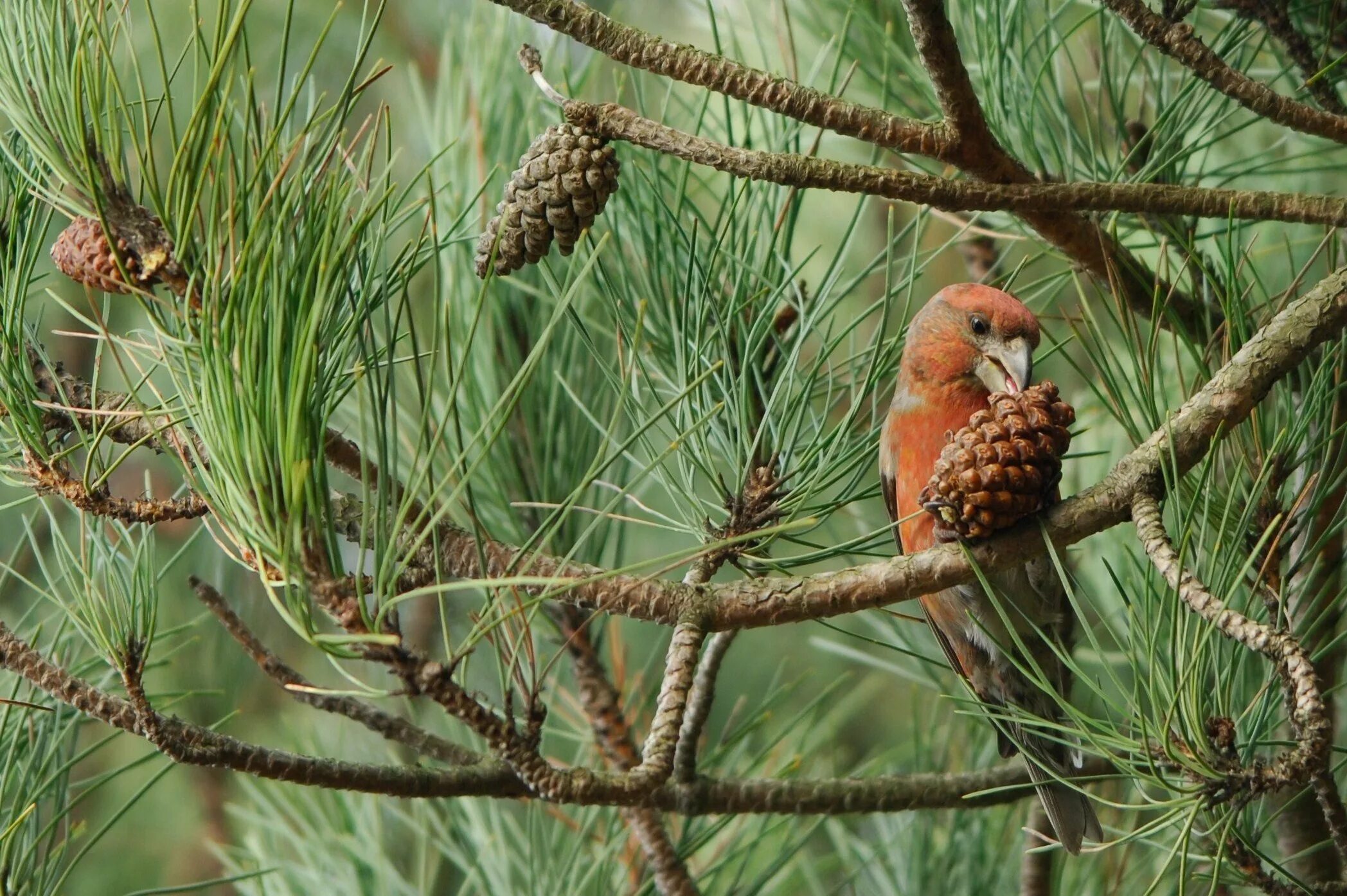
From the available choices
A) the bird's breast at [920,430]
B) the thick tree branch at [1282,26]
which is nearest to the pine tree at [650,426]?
the thick tree branch at [1282,26]

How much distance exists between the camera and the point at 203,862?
2.83m

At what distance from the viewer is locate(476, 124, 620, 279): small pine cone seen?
886 millimetres

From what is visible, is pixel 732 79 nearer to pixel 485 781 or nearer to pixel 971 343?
pixel 485 781

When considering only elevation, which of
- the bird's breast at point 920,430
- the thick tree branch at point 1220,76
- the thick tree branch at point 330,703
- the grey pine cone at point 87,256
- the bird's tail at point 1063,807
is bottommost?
the bird's tail at point 1063,807

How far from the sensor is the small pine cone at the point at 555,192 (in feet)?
2.91

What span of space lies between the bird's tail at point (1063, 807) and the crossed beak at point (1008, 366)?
414 millimetres

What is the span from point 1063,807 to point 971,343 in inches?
21.8

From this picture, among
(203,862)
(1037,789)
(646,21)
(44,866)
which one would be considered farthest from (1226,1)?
(203,862)

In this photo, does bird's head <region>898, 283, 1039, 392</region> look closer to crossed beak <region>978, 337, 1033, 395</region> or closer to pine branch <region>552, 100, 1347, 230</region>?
crossed beak <region>978, 337, 1033, 395</region>

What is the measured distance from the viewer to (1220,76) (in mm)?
927

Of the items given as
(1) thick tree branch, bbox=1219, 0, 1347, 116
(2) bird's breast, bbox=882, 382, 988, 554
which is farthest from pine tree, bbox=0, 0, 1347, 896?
(2) bird's breast, bbox=882, 382, 988, 554

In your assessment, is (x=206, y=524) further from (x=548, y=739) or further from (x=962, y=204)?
(x=548, y=739)

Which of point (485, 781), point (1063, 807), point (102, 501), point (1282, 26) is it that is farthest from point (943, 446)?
point (102, 501)

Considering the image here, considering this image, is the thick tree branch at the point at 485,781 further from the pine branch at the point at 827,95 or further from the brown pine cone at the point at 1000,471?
the pine branch at the point at 827,95
